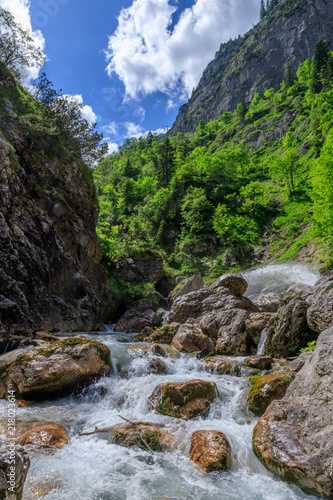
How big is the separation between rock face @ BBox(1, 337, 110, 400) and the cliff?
127 metres

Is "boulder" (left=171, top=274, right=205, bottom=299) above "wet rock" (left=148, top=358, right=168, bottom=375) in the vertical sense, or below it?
above

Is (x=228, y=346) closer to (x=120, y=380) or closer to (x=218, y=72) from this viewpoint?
(x=120, y=380)

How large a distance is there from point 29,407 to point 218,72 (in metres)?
203

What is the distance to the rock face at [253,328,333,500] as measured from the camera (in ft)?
14.5

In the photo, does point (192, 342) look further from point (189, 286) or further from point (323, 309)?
point (189, 286)

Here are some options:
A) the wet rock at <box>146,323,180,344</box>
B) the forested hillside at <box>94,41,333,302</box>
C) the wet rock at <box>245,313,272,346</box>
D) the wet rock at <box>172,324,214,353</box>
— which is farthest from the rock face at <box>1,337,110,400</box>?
the forested hillside at <box>94,41,333,302</box>

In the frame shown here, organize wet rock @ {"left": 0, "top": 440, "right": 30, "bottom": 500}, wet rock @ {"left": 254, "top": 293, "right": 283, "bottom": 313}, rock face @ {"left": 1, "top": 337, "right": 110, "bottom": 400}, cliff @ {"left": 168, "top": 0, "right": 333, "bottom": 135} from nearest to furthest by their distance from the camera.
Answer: wet rock @ {"left": 0, "top": 440, "right": 30, "bottom": 500} < rock face @ {"left": 1, "top": 337, "right": 110, "bottom": 400} < wet rock @ {"left": 254, "top": 293, "right": 283, "bottom": 313} < cliff @ {"left": 168, "top": 0, "right": 333, "bottom": 135}

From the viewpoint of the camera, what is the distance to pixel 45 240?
16062mm

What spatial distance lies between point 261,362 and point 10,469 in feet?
29.0

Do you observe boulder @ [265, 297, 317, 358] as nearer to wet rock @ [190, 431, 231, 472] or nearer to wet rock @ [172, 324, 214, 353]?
wet rock @ [172, 324, 214, 353]

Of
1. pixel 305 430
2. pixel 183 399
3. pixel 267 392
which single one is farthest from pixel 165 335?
pixel 305 430

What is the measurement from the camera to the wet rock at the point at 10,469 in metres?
2.41

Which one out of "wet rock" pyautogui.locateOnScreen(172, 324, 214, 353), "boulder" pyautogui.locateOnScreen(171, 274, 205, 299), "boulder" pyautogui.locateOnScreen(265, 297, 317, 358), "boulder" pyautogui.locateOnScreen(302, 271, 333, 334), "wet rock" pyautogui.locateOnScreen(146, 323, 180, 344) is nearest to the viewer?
"boulder" pyautogui.locateOnScreen(302, 271, 333, 334)

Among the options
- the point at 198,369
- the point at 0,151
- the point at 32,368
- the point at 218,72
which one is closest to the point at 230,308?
the point at 198,369
